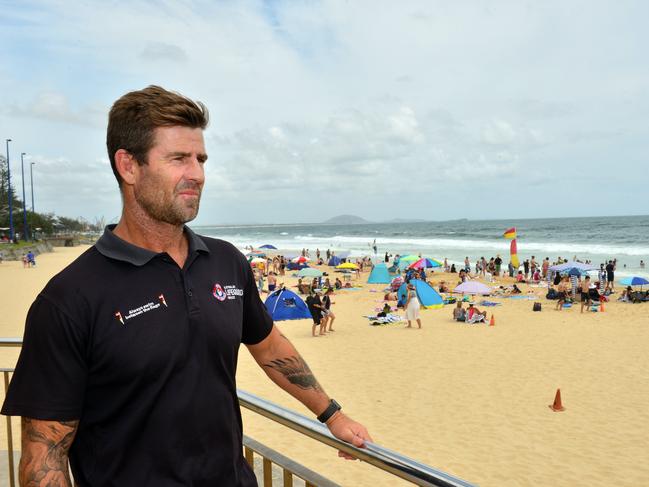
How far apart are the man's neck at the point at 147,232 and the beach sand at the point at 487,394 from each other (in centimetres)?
582

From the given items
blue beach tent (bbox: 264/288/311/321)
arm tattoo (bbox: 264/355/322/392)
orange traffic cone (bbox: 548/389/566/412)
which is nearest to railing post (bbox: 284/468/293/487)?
arm tattoo (bbox: 264/355/322/392)

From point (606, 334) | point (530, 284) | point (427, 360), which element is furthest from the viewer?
point (530, 284)

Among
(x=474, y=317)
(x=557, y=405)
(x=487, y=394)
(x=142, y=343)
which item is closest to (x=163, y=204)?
(x=142, y=343)

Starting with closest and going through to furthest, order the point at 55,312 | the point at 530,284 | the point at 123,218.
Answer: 1. the point at 55,312
2. the point at 123,218
3. the point at 530,284

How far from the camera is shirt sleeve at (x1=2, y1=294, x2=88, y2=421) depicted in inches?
54.2

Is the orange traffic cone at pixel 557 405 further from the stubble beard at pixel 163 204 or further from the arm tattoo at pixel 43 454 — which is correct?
the arm tattoo at pixel 43 454

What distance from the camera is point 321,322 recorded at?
1609cm

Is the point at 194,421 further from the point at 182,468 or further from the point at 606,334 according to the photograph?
the point at 606,334

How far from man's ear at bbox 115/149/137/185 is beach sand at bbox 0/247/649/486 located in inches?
236

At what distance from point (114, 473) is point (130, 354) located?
0.35 m

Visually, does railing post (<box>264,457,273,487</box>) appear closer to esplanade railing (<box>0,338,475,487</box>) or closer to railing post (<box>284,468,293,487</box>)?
esplanade railing (<box>0,338,475,487</box>)

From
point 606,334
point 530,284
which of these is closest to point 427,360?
point 606,334

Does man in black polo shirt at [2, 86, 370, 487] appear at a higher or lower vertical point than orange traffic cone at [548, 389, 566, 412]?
higher

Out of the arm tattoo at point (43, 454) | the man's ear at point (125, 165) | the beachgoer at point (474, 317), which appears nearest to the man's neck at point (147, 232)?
the man's ear at point (125, 165)
